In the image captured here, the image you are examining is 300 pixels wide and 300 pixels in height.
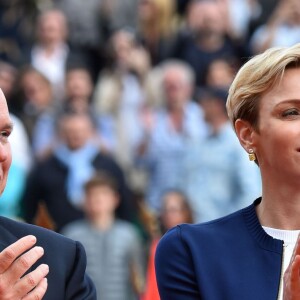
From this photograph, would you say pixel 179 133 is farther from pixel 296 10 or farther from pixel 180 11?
pixel 180 11

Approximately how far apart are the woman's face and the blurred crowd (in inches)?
107

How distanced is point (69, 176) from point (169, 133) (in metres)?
1.14

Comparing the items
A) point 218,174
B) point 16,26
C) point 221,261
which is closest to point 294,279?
point 221,261

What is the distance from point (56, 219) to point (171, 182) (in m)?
1.18

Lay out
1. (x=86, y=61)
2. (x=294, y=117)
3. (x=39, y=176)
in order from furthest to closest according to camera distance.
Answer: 1. (x=86, y=61)
2. (x=39, y=176)
3. (x=294, y=117)

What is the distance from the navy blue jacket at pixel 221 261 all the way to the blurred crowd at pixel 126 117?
8.38ft

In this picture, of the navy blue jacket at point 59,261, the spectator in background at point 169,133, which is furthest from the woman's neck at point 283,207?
the spectator in background at point 169,133

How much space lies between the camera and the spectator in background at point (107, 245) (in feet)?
29.7

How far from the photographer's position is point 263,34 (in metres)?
12.5

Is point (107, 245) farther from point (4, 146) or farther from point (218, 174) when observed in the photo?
point (4, 146)

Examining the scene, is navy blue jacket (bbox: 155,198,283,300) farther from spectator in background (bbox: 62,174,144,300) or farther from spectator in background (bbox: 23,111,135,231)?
spectator in background (bbox: 23,111,135,231)

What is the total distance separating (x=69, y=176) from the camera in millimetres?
10008

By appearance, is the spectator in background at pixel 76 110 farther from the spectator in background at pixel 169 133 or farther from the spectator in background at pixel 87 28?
the spectator in background at pixel 87 28

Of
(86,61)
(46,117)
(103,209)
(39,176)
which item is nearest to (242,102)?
(103,209)
